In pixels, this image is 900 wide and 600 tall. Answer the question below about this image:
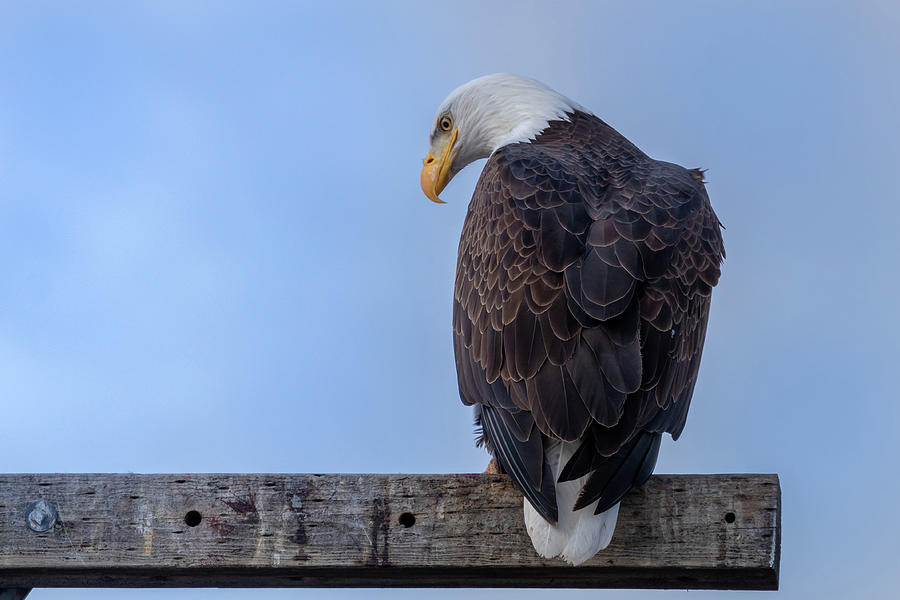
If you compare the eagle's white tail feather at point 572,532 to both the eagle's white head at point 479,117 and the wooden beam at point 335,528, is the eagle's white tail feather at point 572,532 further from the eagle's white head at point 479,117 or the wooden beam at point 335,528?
the eagle's white head at point 479,117

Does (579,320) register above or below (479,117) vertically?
→ below

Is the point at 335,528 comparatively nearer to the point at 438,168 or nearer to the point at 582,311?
the point at 582,311

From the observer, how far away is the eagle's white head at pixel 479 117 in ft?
16.4

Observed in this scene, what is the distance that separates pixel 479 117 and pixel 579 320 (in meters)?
2.25

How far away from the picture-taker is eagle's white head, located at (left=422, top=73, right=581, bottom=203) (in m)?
5.01

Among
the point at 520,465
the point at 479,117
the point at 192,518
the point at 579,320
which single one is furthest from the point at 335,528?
the point at 479,117

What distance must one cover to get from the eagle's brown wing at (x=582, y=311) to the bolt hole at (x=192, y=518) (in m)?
0.79

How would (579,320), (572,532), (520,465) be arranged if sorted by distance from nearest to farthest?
(572,532) < (520,465) < (579,320)

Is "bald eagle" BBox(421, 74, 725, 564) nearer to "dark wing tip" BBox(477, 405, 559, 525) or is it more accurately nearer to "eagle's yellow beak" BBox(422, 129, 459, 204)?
"dark wing tip" BBox(477, 405, 559, 525)

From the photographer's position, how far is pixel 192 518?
2805mm

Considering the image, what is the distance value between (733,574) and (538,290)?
38.5 inches

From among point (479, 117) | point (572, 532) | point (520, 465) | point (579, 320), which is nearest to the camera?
point (572, 532)

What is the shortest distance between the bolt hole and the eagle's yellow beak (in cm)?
255

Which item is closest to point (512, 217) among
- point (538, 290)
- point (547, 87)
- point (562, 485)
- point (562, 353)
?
point (538, 290)
